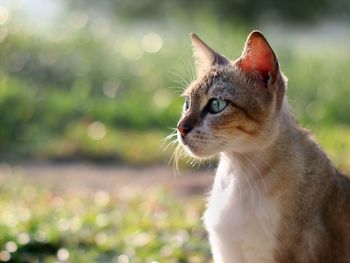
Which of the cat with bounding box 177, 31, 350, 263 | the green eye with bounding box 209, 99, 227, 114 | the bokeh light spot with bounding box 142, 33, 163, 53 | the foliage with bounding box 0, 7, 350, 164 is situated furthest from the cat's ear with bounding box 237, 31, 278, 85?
→ the bokeh light spot with bounding box 142, 33, 163, 53

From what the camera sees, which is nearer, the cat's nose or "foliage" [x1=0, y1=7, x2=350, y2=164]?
the cat's nose

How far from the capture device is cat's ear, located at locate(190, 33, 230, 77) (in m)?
4.04

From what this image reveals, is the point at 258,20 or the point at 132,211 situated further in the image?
the point at 258,20

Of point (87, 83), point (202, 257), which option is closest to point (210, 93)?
point (202, 257)

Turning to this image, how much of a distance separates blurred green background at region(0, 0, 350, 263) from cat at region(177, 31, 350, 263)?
19.6 inches

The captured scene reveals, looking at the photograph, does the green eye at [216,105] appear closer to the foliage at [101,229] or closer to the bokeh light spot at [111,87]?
the foliage at [101,229]

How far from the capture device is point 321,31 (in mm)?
21406

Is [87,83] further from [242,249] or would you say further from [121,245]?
[242,249]

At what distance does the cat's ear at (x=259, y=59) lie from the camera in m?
3.68

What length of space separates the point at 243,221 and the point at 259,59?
0.75m

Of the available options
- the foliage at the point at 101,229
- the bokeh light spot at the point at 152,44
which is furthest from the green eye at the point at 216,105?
the bokeh light spot at the point at 152,44

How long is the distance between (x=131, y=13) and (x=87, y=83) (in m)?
11.2

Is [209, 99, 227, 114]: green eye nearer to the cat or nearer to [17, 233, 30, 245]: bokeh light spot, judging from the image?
the cat

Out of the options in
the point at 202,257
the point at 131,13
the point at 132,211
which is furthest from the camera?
the point at 131,13
